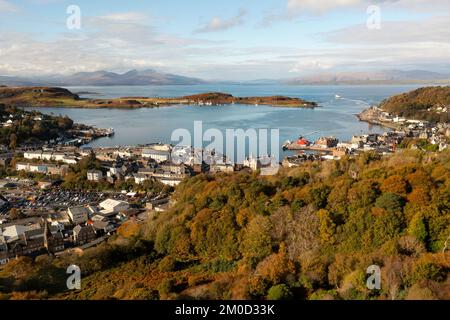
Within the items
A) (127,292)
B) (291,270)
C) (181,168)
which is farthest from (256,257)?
(181,168)

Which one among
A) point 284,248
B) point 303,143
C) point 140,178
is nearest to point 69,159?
point 140,178

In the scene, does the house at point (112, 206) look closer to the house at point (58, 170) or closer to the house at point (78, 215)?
the house at point (78, 215)

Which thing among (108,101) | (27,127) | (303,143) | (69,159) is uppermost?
(108,101)

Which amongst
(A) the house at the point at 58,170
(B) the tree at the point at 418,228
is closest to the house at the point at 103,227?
(B) the tree at the point at 418,228

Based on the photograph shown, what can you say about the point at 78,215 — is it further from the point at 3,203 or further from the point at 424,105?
the point at 424,105

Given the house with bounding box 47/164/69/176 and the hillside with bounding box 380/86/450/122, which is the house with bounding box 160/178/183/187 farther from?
the hillside with bounding box 380/86/450/122
